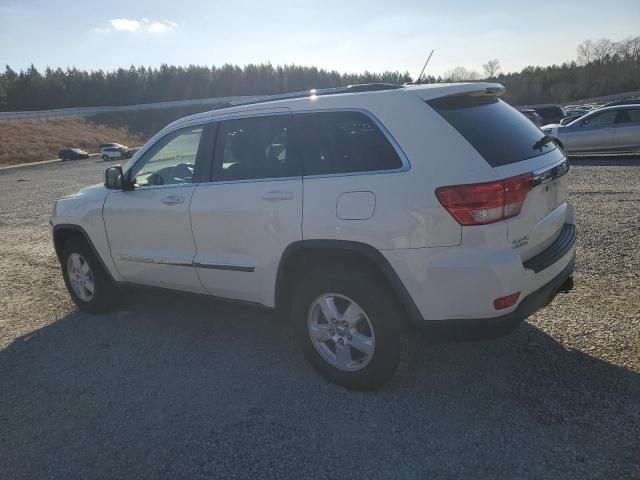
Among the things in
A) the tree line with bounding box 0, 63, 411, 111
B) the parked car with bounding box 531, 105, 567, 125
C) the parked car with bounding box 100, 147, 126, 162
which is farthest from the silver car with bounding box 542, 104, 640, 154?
the tree line with bounding box 0, 63, 411, 111

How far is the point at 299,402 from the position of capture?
3312 mm

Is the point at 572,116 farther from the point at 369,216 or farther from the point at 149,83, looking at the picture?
the point at 149,83

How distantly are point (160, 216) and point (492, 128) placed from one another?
2634 mm

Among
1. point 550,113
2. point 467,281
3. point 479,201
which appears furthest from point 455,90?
point 550,113

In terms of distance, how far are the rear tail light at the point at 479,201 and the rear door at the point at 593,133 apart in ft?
44.5

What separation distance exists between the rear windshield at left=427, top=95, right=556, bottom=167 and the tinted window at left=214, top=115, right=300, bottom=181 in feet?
3.43

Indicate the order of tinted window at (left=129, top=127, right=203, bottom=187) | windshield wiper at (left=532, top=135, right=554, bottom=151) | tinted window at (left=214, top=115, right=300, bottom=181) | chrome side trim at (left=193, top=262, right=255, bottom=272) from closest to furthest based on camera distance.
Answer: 1. windshield wiper at (left=532, top=135, right=554, bottom=151)
2. tinted window at (left=214, top=115, right=300, bottom=181)
3. chrome side trim at (left=193, top=262, right=255, bottom=272)
4. tinted window at (left=129, top=127, right=203, bottom=187)

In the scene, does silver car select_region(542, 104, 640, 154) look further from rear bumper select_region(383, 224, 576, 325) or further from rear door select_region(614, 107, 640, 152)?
rear bumper select_region(383, 224, 576, 325)

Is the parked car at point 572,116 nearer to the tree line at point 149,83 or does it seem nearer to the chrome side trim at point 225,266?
the chrome side trim at point 225,266

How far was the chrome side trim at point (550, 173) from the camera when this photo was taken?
9.94ft

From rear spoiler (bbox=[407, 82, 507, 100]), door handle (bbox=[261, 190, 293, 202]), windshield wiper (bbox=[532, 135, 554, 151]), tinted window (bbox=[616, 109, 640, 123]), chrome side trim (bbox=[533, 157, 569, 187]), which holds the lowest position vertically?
tinted window (bbox=[616, 109, 640, 123])

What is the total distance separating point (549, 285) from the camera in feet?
10.2

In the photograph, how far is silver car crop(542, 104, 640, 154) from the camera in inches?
545

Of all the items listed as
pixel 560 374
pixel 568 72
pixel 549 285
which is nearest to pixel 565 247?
pixel 549 285
